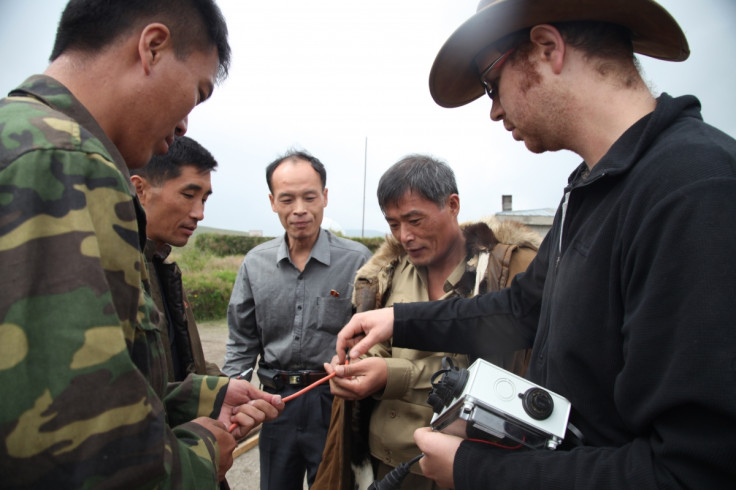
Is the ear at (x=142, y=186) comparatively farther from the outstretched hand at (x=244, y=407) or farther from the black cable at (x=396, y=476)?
the black cable at (x=396, y=476)

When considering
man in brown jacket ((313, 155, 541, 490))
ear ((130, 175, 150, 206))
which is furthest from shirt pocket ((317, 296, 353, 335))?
ear ((130, 175, 150, 206))

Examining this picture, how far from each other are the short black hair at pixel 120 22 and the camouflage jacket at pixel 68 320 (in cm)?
35

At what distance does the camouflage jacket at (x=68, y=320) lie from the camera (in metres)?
0.75

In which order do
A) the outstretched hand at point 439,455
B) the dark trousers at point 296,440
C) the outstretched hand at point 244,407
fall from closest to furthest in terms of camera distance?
the outstretched hand at point 439,455, the outstretched hand at point 244,407, the dark trousers at point 296,440

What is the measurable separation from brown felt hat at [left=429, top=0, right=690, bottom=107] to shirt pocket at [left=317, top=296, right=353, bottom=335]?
199 cm

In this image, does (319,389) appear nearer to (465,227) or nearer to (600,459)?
(465,227)

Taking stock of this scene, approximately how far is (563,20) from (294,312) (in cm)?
256

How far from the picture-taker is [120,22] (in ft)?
4.01

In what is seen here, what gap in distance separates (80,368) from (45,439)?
132mm

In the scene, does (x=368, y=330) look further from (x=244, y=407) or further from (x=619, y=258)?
(x=619, y=258)

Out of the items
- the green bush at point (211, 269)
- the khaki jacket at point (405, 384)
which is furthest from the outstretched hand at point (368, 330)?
the green bush at point (211, 269)

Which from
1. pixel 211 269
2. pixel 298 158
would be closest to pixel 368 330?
pixel 298 158

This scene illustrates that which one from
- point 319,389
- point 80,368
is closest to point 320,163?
point 319,389

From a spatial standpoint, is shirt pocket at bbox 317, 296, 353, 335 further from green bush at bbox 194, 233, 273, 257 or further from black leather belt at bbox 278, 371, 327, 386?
green bush at bbox 194, 233, 273, 257
